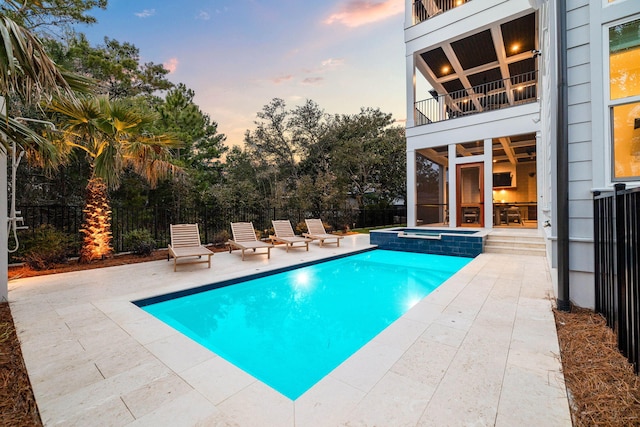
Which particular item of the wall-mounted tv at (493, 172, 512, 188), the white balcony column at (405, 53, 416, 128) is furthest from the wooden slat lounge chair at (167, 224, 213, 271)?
the wall-mounted tv at (493, 172, 512, 188)

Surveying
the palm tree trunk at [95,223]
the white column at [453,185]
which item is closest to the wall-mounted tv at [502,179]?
the white column at [453,185]

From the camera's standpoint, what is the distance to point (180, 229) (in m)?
7.69

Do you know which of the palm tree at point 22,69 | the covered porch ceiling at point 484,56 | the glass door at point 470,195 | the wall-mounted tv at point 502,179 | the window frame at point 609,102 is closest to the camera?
the palm tree at point 22,69

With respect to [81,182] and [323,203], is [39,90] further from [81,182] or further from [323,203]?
[323,203]

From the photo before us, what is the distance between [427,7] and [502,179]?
379 inches

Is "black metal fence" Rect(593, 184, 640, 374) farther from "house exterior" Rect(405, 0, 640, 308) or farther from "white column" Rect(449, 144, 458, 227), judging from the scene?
"white column" Rect(449, 144, 458, 227)

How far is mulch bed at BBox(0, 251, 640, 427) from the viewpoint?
1883 millimetres

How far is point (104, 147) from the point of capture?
675 centimetres

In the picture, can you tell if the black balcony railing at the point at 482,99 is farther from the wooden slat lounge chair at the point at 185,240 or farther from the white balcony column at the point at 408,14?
the wooden slat lounge chair at the point at 185,240

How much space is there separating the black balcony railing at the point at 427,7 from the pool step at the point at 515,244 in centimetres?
966

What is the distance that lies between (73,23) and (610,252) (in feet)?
48.6

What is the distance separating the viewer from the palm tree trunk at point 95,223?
→ 721 centimetres

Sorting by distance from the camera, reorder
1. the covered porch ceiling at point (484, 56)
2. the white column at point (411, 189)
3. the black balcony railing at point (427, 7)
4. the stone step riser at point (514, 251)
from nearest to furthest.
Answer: the stone step riser at point (514, 251) < the covered porch ceiling at point (484, 56) < the black balcony railing at point (427, 7) < the white column at point (411, 189)

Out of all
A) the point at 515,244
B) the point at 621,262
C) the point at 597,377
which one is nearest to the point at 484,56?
the point at 515,244
